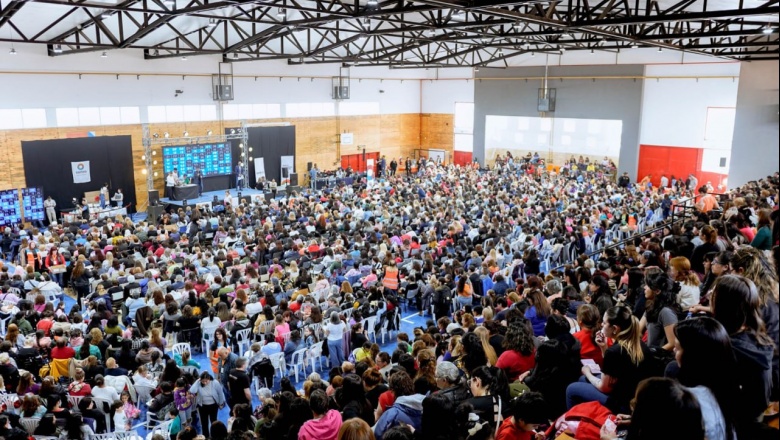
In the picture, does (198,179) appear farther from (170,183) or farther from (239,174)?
(239,174)

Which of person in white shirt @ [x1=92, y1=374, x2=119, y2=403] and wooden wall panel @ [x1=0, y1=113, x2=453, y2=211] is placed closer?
person in white shirt @ [x1=92, y1=374, x2=119, y2=403]

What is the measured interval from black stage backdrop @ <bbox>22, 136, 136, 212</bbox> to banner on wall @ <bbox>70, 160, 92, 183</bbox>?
131mm

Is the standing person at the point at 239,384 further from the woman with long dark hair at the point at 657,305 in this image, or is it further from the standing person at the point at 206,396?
the woman with long dark hair at the point at 657,305

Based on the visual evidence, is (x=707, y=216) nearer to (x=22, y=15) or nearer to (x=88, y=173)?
(x=22, y=15)

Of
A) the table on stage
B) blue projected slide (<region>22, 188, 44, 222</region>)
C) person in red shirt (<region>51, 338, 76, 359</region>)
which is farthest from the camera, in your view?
the table on stage

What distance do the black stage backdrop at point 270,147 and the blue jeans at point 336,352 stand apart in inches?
768

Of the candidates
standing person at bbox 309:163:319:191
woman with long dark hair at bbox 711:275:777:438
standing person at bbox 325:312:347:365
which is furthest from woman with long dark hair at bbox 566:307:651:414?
standing person at bbox 309:163:319:191

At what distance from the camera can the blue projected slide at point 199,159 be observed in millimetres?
25000

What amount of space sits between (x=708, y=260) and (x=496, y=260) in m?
7.39

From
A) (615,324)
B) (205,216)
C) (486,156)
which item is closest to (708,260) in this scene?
(615,324)

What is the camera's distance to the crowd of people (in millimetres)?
3422

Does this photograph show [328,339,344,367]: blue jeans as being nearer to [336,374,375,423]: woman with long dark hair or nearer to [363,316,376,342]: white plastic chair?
[363,316,376,342]: white plastic chair

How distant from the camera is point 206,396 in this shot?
729cm

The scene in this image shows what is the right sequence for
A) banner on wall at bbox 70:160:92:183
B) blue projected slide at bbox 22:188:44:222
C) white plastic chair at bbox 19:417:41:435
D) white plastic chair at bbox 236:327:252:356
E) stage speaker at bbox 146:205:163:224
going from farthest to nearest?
banner on wall at bbox 70:160:92:183
stage speaker at bbox 146:205:163:224
blue projected slide at bbox 22:188:44:222
white plastic chair at bbox 236:327:252:356
white plastic chair at bbox 19:417:41:435
